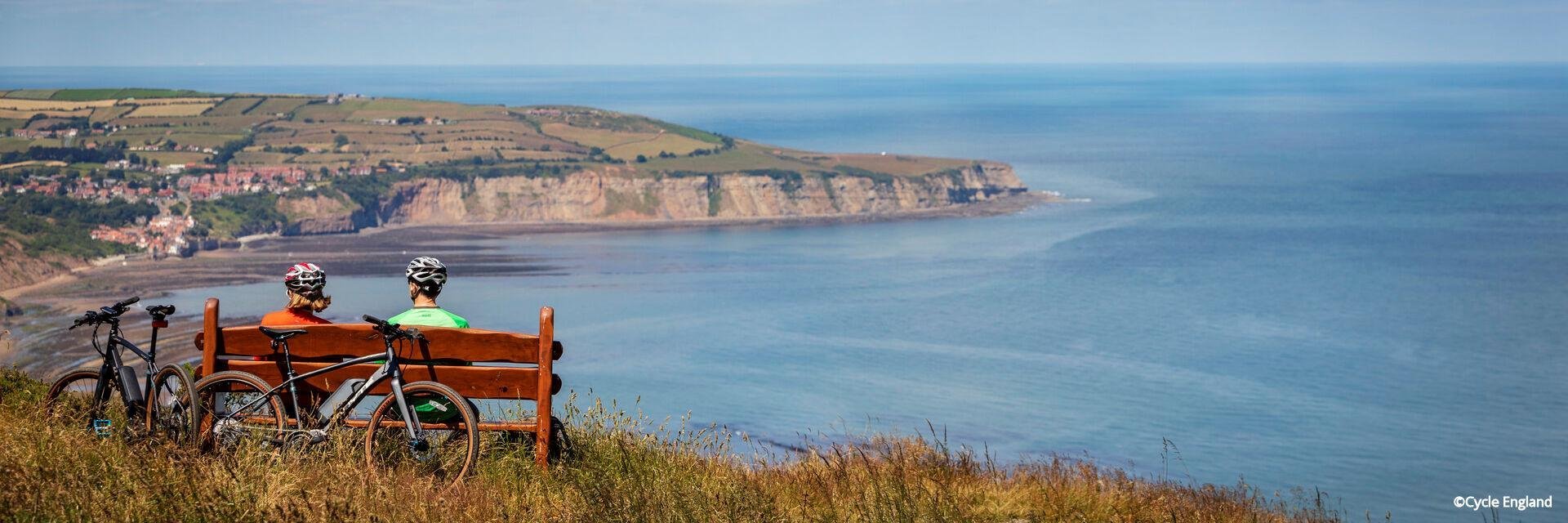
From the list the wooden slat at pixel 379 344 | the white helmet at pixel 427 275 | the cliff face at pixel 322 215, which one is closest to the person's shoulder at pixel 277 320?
the wooden slat at pixel 379 344

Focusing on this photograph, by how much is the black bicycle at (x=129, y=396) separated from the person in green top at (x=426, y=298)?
130 cm

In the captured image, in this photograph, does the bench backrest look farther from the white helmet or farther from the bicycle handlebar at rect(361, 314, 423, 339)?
the white helmet

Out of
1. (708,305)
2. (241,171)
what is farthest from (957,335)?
(241,171)

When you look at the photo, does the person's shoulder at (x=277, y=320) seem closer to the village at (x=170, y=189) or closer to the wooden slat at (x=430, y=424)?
the wooden slat at (x=430, y=424)

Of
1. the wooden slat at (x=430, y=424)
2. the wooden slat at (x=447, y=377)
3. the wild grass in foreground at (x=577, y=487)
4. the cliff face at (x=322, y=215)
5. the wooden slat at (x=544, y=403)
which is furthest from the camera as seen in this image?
the cliff face at (x=322, y=215)

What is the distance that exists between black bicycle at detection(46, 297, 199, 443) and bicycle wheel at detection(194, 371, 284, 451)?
0.36 feet

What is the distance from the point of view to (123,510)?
20.8 ft

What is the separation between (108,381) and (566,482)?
3.15m

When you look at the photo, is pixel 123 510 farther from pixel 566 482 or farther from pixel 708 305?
pixel 708 305

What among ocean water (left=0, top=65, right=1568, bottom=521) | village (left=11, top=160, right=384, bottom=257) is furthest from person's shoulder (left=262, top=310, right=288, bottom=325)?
village (left=11, top=160, right=384, bottom=257)

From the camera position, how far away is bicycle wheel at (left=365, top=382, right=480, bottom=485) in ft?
25.8

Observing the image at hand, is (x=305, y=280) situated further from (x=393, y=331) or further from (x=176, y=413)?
(x=393, y=331)

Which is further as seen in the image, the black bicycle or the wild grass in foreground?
the black bicycle

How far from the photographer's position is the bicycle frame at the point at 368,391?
788 cm
